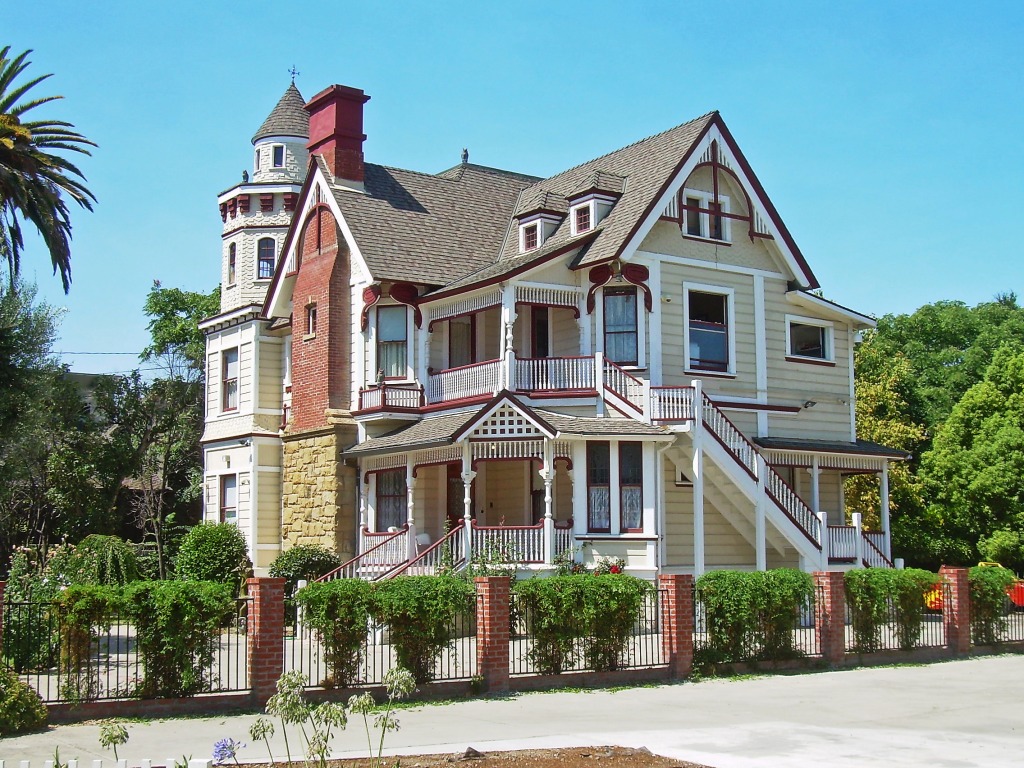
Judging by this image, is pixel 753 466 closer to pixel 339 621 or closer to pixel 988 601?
pixel 988 601

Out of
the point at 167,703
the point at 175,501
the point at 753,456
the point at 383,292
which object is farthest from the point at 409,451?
the point at 175,501

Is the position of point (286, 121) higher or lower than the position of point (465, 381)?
higher

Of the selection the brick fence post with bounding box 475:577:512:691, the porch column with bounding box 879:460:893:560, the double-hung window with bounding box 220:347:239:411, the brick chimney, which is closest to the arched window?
the double-hung window with bounding box 220:347:239:411

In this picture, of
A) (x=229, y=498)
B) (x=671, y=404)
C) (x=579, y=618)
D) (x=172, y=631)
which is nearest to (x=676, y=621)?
(x=579, y=618)

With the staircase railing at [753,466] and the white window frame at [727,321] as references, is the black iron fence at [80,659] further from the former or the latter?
the white window frame at [727,321]

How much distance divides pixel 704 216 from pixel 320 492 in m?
12.0

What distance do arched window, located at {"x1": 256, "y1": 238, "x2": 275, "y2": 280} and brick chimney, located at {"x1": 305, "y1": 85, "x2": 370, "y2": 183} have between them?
17.3m

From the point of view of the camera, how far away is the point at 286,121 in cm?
5084

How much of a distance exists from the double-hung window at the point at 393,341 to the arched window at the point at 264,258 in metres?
20.8

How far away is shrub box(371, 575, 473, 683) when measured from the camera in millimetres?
17234

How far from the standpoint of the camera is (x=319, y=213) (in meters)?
33.1

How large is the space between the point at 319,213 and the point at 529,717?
20.4m

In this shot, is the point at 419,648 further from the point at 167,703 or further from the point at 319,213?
the point at 319,213

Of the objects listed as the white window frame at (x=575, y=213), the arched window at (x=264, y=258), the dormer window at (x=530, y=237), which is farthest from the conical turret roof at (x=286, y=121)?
the white window frame at (x=575, y=213)
